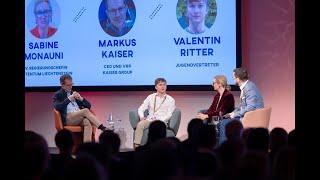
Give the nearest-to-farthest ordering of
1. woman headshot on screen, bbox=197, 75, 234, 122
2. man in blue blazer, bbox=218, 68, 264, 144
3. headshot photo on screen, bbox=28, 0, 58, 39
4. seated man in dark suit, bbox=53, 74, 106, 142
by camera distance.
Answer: man in blue blazer, bbox=218, 68, 264, 144
woman headshot on screen, bbox=197, 75, 234, 122
seated man in dark suit, bbox=53, 74, 106, 142
headshot photo on screen, bbox=28, 0, 58, 39

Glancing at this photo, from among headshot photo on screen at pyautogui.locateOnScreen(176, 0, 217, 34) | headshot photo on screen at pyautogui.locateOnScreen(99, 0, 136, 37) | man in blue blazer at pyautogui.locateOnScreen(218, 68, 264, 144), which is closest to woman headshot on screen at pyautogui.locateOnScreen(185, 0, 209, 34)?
headshot photo on screen at pyautogui.locateOnScreen(176, 0, 217, 34)

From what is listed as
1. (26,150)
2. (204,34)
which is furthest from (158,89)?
(26,150)

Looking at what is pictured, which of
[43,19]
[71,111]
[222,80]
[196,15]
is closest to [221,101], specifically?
[222,80]

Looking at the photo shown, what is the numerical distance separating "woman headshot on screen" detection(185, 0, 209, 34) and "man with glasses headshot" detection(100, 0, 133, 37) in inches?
37.7

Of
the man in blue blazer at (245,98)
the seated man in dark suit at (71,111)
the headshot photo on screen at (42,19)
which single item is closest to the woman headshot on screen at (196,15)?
the man in blue blazer at (245,98)

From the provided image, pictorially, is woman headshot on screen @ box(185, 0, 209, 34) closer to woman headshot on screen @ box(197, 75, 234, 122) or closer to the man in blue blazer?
woman headshot on screen @ box(197, 75, 234, 122)

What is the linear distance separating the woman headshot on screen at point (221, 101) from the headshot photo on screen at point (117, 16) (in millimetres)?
2017

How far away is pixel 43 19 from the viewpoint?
10.1m

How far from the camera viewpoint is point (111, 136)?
3920 mm

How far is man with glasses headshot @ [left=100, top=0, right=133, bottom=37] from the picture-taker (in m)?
9.71

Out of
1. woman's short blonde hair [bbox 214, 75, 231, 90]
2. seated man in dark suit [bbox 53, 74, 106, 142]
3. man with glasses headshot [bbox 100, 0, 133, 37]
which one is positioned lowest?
seated man in dark suit [bbox 53, 74, 106, 142]

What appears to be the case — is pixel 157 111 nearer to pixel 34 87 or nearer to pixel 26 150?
pixel 34 87

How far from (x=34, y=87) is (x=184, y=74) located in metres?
2.53
